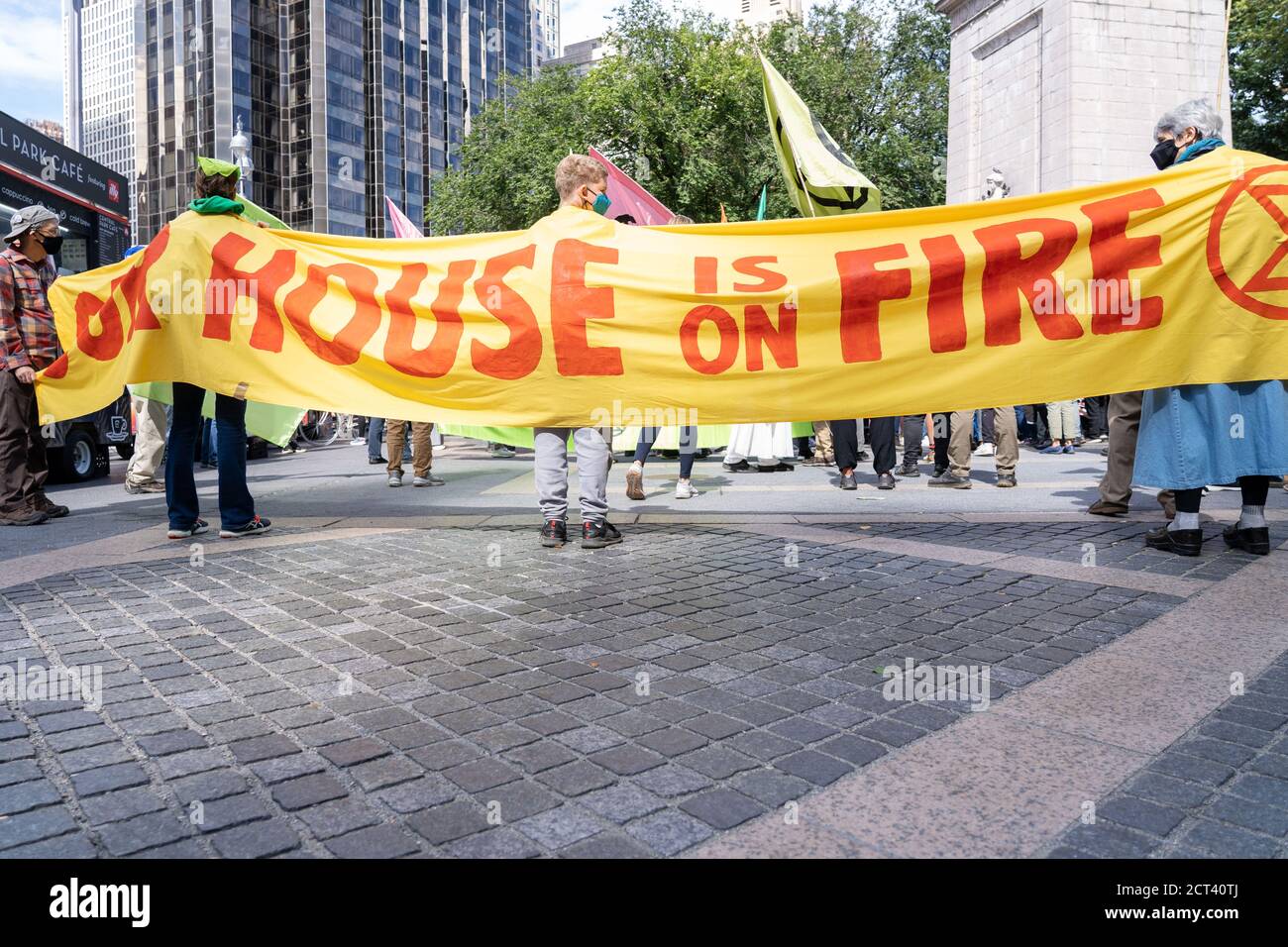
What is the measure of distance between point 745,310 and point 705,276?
1.02 feet

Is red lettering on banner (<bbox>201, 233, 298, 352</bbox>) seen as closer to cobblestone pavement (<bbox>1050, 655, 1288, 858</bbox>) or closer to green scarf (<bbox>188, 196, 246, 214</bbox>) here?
green scarf (<bbox>188, 196, 246, 214</bbox>)

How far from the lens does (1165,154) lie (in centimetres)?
575

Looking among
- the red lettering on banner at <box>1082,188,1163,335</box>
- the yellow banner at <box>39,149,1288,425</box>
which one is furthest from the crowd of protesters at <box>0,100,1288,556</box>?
the red lettering on banner at <box>1082,188,1163,335</box>

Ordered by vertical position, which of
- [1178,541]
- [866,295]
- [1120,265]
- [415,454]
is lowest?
[1178,541]

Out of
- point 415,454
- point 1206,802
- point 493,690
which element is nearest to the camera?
point 1206,802

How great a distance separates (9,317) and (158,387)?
1281 millimetres

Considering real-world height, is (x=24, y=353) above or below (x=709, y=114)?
below

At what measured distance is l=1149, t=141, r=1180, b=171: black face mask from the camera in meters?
5.69

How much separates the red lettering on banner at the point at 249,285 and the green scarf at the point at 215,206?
195 millimetres

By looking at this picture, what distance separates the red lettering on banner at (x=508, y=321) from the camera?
5.35 metres

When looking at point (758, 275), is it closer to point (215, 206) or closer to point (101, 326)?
point (215, 206)

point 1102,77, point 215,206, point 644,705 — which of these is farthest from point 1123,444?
point 1102,77

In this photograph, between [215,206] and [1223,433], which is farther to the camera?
[215,206]
